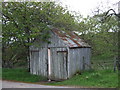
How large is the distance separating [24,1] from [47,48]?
409 centimetres

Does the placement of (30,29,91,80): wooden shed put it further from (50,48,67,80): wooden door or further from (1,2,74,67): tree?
(1,2,74,67): tree

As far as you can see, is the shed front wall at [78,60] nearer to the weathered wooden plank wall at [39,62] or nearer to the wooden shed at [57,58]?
the wooden shed at [57,58]

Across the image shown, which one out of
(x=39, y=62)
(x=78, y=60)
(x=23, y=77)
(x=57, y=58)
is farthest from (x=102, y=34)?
(x=23, y=77)

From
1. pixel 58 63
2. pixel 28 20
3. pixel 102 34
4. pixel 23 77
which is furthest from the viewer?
pixel 102 34

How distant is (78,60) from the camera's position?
14375mm

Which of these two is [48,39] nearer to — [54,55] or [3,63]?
[54,55]

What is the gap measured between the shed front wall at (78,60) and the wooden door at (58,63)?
43 centimetres

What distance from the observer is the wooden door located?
1298 cm

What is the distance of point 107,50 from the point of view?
42.2ft

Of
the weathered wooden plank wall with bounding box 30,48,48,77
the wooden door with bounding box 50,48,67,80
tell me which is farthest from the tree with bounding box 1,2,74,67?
the wooden door with bounding box 50,48,67,80

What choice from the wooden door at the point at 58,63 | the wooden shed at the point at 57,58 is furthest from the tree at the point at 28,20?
the wooden door at the point at 58,63

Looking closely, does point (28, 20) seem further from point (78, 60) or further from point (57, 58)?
point (78, 60)

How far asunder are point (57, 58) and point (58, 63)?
401mm

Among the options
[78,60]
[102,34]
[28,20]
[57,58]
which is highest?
[28,20]
